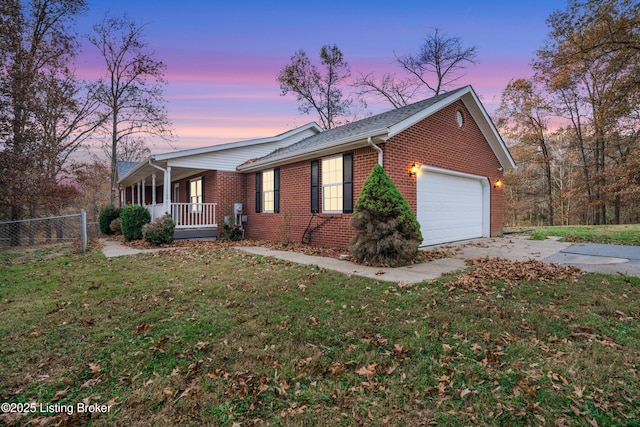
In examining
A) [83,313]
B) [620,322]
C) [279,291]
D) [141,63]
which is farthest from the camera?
[141,63]

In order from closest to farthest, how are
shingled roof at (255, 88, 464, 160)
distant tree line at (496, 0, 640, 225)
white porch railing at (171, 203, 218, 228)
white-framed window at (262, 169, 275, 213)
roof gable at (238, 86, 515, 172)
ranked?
1. roof gable at (238, 86, 515, 172)
2. shingled roof at (255, 88, 464, 160)
3. distant tree line at (496, 0, 640, 225)
4. white-framed window at (262, 169, 275, 213)
5. white porch railing at (171, 203, 218, 228)

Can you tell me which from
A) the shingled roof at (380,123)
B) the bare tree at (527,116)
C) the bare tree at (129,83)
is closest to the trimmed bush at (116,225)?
the bare tree at (129,83)

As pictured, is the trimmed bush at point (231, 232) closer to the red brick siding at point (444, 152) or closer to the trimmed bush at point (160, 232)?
the trimmed bush at point (160, 232)

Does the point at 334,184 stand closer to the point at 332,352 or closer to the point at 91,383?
the point at 332,352

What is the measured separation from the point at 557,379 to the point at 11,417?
4.02 metres

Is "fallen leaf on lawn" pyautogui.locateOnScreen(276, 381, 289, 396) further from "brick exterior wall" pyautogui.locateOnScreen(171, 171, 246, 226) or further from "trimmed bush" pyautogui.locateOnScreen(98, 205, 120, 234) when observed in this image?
"trimmed bush" pyautogui.locateOnScreen(98, 205, 120, 234)

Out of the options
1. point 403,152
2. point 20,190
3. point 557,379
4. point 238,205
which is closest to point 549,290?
point 557,379

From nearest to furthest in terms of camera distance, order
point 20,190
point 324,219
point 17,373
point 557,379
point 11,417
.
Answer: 1. point 11,417
2. point 557,379
3. point 17,373
4. point 324,219
5. point 20,190

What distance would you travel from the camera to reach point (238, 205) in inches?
492

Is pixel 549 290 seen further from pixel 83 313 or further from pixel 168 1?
pixel 168 1

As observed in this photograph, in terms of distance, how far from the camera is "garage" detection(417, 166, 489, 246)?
895cm

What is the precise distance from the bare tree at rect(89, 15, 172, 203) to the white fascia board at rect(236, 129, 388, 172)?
1371 centimetres

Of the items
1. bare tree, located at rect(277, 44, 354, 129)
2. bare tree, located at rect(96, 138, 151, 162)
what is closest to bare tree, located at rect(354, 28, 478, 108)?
bare tree, located at rect(277, 44, 354, 129)

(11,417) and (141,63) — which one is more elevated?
(141,63)
